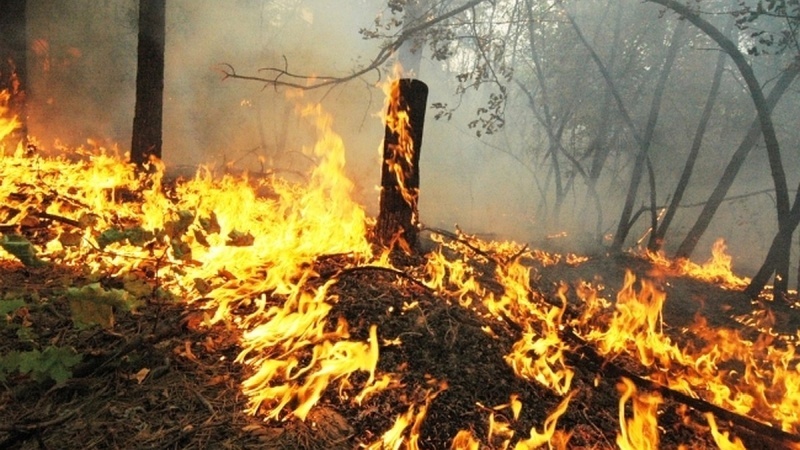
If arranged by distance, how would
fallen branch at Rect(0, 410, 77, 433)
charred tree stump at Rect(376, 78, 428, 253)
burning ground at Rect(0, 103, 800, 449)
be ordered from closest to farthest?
fallen branch at Rect(0, 410, 77, 433), burning ground at Rect(0, 103, 800, 449), charred tree stump at Rect(376, 78, 428, 253)

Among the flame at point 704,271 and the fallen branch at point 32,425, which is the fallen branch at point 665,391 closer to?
the fallen branch at point 32,425

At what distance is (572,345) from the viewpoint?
3510 millimetres

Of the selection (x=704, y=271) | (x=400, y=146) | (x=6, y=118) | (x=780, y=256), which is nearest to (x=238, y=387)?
(x=400, y=146)

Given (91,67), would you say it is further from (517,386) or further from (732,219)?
(732,219)

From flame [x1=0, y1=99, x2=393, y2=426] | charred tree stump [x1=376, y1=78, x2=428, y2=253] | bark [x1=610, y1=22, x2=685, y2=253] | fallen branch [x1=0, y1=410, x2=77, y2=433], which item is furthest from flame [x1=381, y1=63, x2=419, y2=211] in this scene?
bark [x1=610, y1=22, x2=685, y2=253]

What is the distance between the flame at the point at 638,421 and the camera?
8.98 feet

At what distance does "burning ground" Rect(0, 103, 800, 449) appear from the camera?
8.18ft

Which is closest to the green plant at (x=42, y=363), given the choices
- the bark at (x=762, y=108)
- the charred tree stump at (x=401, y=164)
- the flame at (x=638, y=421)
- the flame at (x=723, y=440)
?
the charred tree stump at (x=401, y=164)

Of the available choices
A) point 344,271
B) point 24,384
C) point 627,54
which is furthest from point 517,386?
point 627,54

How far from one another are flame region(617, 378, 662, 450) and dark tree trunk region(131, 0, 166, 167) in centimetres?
788

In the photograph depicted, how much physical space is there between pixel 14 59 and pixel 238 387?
31.1 feet

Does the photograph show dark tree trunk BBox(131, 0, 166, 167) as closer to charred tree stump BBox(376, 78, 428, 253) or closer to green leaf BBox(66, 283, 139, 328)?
charred tree stump BBox(376, 78, 428, 253)

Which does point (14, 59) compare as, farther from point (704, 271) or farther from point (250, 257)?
point (704, 271)

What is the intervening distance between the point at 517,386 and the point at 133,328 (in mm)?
2755
